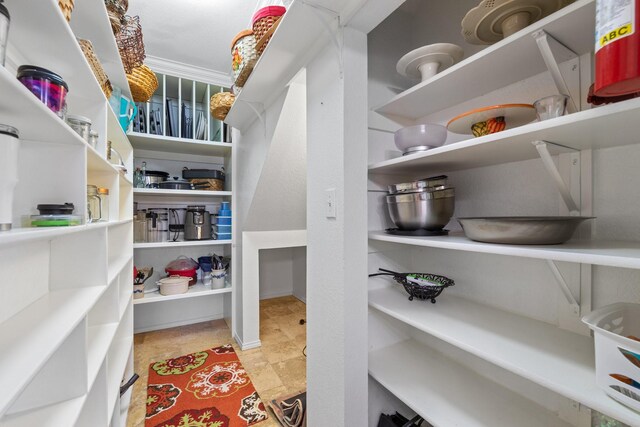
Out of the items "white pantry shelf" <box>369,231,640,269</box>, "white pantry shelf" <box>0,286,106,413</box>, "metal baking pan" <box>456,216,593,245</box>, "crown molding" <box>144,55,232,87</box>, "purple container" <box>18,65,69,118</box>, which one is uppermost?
"crown molding" <box>144,55,232,87</box>

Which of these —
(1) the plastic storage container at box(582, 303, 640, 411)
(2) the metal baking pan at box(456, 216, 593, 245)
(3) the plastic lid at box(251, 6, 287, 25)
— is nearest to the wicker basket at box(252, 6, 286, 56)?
(3) the plastic lid at box(251, 6, 287, 25)

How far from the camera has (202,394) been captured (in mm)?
1816

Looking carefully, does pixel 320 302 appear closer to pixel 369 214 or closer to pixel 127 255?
pixel 369 214

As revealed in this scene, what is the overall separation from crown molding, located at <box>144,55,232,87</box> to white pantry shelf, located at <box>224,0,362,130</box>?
111 cm

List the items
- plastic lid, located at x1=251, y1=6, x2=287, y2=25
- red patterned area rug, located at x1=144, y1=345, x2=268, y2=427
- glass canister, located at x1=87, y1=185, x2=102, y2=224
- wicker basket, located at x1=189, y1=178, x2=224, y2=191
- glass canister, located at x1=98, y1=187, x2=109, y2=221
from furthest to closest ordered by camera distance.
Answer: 1. wicker basket, located at x1=189, y1=178, x2=224, y2=191
2. red patterned area rug, located at x1=144, y1=345, x2=268, y2=427
3. glass canister, located at x1=98, y1=187, x2=109, y2=221
4. plastic lid, located at x1=251, y1=6, x2=287, y2=25
5. glass canister, located at x1=87, y1=185, x2=102, y2=224

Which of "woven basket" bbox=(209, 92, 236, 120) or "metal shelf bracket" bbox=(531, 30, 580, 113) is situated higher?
"woven basket" bbox=(209, 92, 236, 120)

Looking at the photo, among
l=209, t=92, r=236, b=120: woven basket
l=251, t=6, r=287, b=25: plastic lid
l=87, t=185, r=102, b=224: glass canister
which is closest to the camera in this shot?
l=87, t=185, r=102, b=224: glass canister

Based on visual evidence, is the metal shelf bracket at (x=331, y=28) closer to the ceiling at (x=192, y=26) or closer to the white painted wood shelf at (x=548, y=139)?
the white painted wood shelf at (x=548, y=139)

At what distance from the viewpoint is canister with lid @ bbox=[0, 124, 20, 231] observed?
1.79 ft

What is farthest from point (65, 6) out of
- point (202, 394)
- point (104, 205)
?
point (202, 394)

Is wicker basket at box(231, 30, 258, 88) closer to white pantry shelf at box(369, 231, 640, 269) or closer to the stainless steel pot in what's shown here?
the stainless steel pot

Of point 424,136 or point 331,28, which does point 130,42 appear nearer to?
point 331,28

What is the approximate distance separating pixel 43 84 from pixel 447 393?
1.58m

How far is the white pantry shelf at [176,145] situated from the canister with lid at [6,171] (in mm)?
1949
